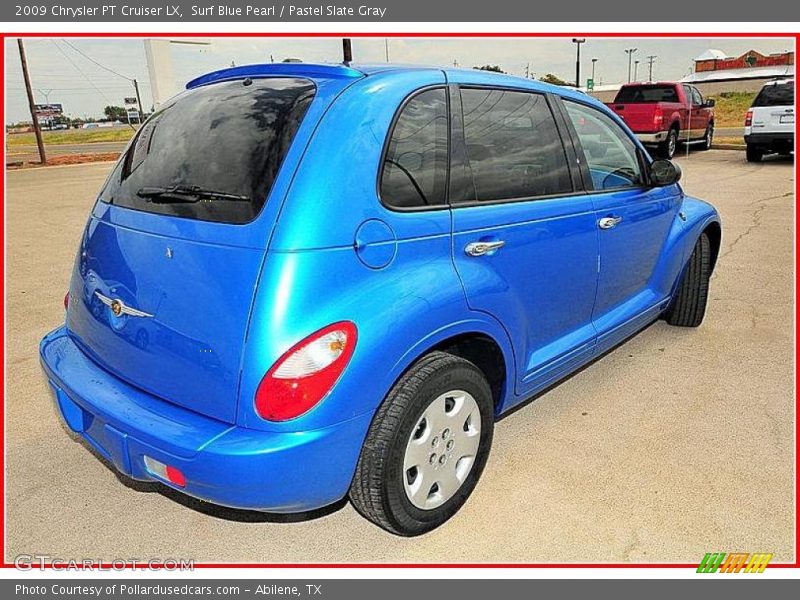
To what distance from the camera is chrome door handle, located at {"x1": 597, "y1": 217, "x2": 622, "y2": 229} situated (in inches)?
135

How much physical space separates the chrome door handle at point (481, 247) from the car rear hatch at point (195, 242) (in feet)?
2.59

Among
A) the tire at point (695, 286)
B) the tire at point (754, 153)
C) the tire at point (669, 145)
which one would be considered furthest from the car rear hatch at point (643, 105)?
the tire at point (695, 286)

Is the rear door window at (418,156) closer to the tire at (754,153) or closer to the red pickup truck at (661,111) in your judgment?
the red pickup truck at (661,111)

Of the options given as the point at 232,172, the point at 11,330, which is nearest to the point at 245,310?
the point at 232,172

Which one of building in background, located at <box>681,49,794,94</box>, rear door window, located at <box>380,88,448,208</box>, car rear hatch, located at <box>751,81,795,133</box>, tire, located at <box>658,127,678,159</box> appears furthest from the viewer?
building in background, located at <box>681,49,794,94</box>

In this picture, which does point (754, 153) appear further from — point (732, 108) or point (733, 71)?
point (733, 71)

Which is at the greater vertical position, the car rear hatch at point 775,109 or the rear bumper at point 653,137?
the car rear hatch at point 775,109

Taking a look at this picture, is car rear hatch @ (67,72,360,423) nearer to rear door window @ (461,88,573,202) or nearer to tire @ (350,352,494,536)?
tire @ (350,352,494,536)

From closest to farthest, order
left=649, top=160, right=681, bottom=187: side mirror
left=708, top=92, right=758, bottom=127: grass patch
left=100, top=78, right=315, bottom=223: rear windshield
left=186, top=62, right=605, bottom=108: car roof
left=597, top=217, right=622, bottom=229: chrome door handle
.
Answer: left=100, top=78, right=315, bottom=223: rear windshield < left=186, top=62, right=605, bottom=108: car roof < left=597, top=217, right=622, bottom=229: chrome door handle < left=649, top=160, right=681, bottom=187: side mirror < left=708, top=92, right=758, bottom=127: grass patch

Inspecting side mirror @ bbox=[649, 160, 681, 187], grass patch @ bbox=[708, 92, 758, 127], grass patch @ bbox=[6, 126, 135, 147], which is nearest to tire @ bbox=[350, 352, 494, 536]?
side mirror @ bbox=[649, 160, 681, 187]

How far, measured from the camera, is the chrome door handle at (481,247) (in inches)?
104

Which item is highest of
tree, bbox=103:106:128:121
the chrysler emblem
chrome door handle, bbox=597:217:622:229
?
the chrysler emblem

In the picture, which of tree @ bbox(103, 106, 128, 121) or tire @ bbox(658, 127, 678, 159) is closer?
tire @ bbox(658, 127, 678, 159)

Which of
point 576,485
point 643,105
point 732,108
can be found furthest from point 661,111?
point 732,108
